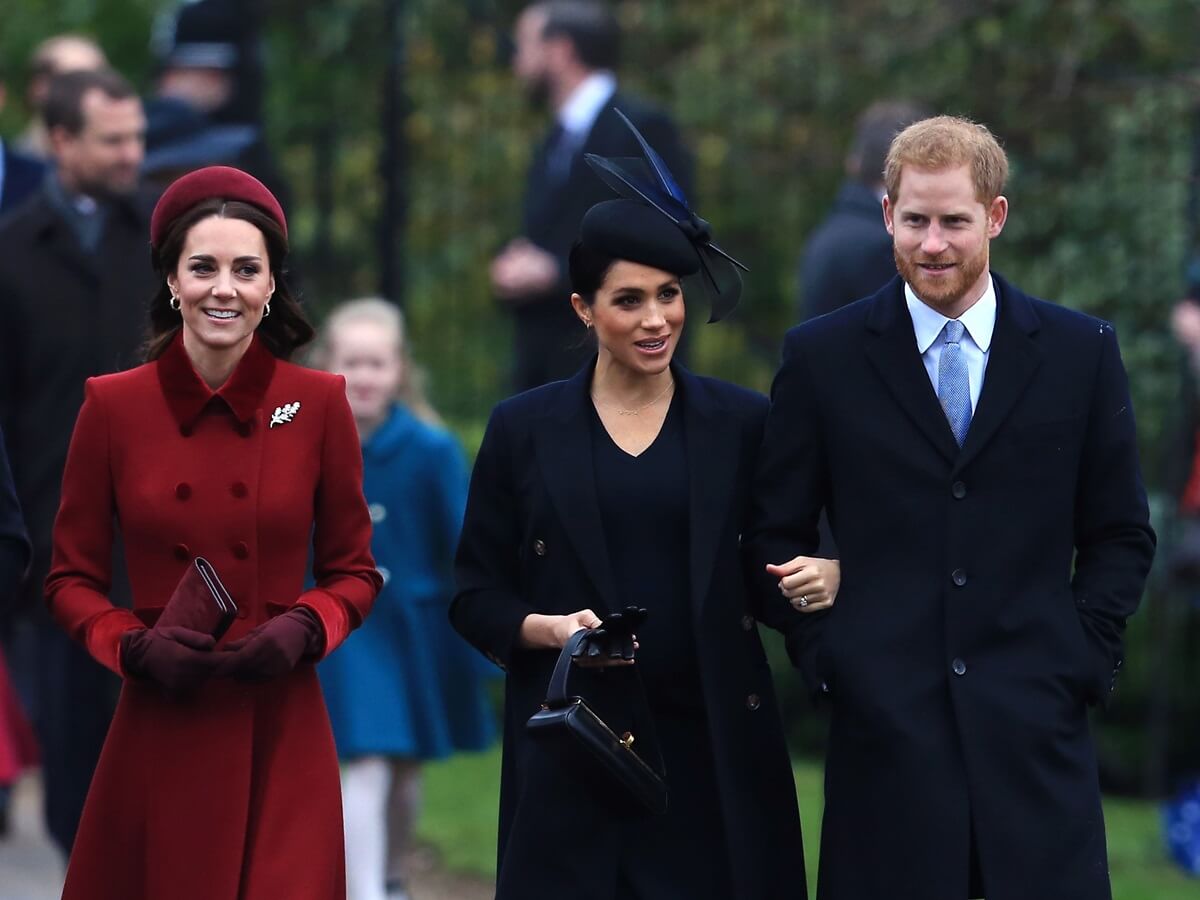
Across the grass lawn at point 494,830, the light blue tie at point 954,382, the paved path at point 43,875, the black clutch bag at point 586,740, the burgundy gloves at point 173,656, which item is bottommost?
the paved path at point 43,875

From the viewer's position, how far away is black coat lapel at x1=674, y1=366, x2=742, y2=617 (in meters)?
5.01

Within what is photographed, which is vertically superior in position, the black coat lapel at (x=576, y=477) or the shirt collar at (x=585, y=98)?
the shirt collar at (x=585, y=98)

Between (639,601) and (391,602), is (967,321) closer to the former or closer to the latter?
(639,601)

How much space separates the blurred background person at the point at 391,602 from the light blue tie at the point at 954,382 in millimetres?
2469

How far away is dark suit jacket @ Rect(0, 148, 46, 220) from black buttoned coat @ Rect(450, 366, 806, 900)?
423cm

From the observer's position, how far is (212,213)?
4934 millimetres

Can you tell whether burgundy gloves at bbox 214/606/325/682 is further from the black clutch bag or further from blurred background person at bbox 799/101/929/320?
blurred background person at bbox 799/101/929/320

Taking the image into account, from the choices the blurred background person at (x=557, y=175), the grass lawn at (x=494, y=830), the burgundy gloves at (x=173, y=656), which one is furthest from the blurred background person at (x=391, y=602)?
the burgundy gloves at (x=173, y=656)

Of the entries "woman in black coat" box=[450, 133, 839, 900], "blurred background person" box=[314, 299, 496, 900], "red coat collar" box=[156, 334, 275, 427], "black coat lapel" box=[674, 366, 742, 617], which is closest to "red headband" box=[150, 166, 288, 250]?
"red coat collar" box=[156, 334, 275, 427]

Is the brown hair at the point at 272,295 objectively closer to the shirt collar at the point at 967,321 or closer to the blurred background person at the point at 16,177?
the shirt collar at the point at 967,321

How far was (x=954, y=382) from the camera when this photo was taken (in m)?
4.93

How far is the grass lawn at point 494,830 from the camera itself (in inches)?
327

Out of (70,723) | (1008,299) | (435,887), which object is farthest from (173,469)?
(435,887)

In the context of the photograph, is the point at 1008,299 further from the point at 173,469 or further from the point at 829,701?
the point at 173,469
